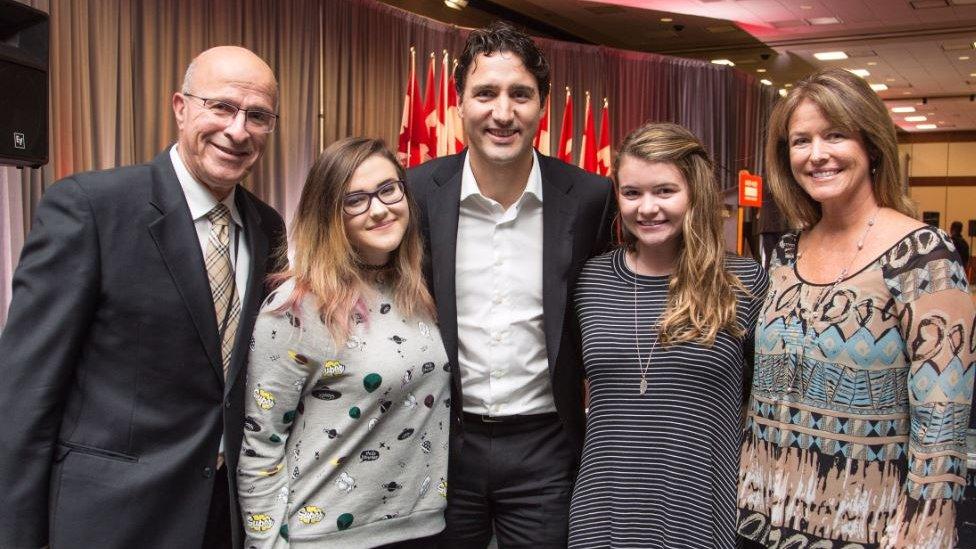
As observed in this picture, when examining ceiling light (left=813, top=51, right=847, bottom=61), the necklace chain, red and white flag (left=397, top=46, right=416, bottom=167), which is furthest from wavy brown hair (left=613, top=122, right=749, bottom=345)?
ceiling light (left=813, top=51, right=847, bottom=61)

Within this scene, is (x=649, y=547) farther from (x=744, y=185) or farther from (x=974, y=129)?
(x=974, y=129)

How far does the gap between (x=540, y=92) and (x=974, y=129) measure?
21.2 meters

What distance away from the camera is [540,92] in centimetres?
242

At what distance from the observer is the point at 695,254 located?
2004 millimetres

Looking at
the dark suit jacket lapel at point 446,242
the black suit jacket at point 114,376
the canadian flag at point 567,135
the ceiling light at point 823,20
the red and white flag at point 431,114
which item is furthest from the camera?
the ceiling light at point 823,20

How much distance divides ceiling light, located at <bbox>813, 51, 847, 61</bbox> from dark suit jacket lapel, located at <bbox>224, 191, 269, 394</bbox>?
11997 millimetres

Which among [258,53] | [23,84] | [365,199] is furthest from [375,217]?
[258,53]

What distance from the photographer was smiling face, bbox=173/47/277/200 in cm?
195

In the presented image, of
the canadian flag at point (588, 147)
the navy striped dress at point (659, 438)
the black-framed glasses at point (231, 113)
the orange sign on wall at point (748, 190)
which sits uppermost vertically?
the canadian flag at point (588, 147)

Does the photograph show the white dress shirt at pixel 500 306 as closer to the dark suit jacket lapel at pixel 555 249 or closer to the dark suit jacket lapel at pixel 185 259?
the dark suit jacket lapel at pixel 555 249

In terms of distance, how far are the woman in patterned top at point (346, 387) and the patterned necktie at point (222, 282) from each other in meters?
0.14

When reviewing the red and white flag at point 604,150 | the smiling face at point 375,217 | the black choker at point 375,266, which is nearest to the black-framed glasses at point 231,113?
the smiling face at point 375,217

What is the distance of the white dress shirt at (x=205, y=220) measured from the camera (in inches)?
77.8

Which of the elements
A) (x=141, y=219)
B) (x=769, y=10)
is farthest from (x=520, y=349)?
(x=769, y=10)
